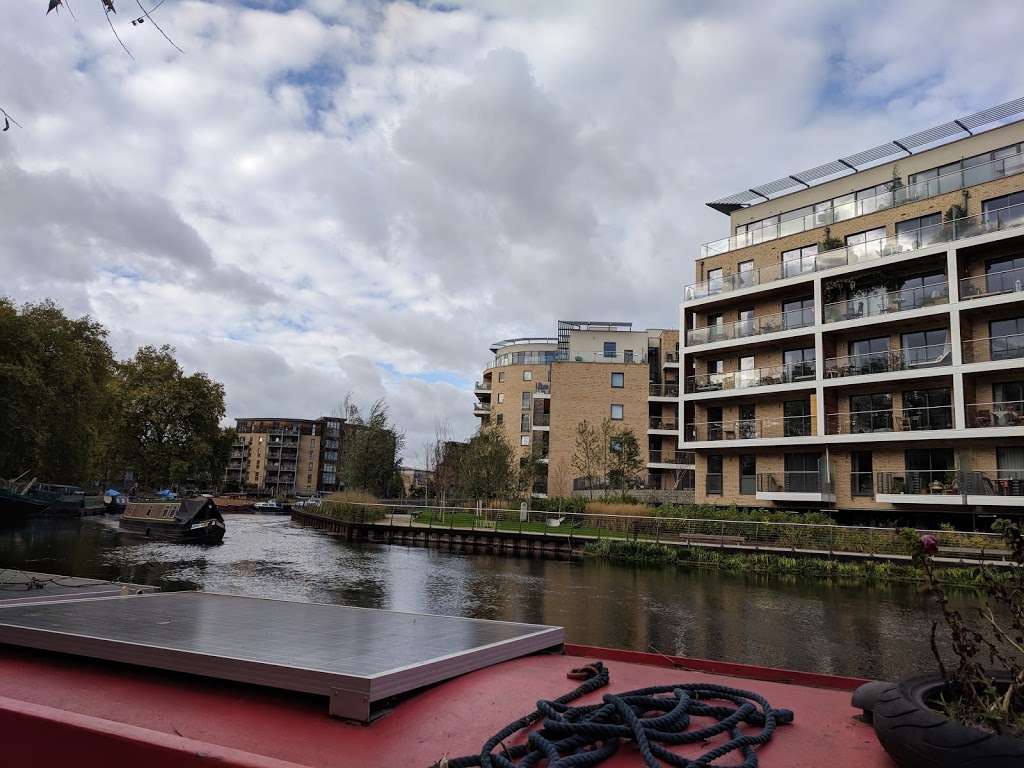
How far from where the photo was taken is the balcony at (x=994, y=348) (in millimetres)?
26031

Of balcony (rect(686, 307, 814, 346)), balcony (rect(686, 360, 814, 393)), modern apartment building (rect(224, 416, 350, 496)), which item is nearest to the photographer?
balcony (rect(686, 360, 814, 393))

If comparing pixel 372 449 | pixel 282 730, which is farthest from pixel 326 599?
pixel 372 449

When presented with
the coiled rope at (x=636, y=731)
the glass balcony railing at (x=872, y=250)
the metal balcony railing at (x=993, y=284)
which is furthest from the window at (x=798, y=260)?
the coiled rope at (x=636, y=731)

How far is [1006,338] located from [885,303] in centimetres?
462

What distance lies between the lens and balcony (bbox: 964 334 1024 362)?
2603 cm

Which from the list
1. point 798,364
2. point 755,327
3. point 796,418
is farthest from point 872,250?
point 796,418

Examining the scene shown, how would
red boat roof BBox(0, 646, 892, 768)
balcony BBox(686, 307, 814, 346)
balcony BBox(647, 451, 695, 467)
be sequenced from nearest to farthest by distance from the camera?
red boat roof BBox(0, 646, 892, 768)
balcony BBox(686, 307, 814, 346)
balcony BBox(647, 451, 695, 467)

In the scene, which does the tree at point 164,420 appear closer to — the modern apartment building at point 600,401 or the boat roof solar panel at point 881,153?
the modern apartment building at point 600,401

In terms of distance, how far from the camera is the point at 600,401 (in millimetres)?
56562

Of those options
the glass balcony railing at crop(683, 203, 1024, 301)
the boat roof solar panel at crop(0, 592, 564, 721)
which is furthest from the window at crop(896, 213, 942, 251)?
the boat roof solar panel at crop(0, 592, 564, 721)

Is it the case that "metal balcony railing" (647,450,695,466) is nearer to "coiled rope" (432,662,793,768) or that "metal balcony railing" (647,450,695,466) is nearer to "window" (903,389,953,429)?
"window" (903,389,953,429)

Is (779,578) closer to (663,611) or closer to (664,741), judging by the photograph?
(663,611)

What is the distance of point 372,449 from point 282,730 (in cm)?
5935

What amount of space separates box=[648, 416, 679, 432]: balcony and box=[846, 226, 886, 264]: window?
24.4m
